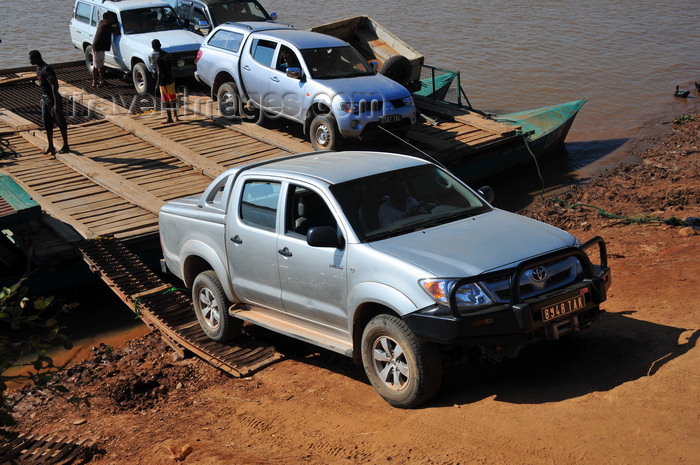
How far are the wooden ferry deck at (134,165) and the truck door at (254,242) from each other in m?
0.76

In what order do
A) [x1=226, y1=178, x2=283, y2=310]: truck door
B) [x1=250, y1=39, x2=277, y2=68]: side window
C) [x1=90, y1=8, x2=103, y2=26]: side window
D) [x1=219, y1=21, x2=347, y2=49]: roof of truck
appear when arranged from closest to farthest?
[x1=226, y1=178, x2=283, y2=310]: truck door, [x1=219, y1=21, x2=347, y2=49]: roof of truck, [x1=250, y1=39, x2=277, y2=68]: side window, [x1=90, y1=8, x2=103, y2=26]: side window

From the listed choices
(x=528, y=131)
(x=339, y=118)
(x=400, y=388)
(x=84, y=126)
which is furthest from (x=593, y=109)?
(x=400, y=388)

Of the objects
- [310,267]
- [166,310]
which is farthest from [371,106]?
[310,267]

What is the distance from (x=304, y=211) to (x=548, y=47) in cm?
2336

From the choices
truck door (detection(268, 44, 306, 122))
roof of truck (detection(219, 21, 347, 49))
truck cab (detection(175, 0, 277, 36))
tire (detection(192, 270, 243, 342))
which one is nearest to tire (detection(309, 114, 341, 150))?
truck door (detection(268, 44, 306, 122))

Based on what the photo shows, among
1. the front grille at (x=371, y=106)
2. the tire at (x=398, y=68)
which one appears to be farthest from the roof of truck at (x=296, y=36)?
the front grille at (x=371, y=106)

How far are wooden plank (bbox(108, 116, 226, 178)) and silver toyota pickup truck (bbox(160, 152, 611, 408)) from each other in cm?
471

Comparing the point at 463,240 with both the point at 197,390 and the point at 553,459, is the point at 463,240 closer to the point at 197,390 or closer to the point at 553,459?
the point at 553,459

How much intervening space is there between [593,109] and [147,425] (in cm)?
1797

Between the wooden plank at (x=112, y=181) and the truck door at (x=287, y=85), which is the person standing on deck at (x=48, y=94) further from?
the truck door at (x=287, y=85)

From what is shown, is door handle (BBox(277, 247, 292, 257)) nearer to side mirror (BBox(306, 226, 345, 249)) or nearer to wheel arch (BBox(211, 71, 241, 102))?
side mirror (BBox(306, 226, 345, 249))

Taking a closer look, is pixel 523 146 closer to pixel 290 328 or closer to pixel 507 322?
pixel 290 328

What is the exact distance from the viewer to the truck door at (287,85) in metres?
12.7

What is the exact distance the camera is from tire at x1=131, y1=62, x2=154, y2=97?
15.9 meters
